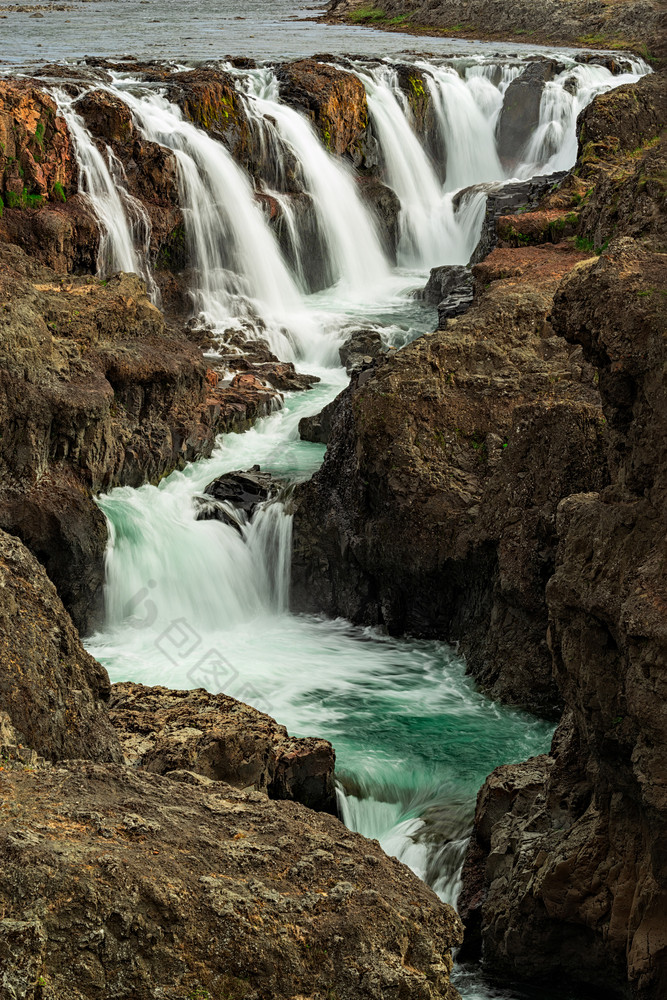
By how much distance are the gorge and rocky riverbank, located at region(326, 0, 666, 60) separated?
1213 centimetres

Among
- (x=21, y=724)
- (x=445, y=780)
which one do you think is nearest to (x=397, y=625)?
(x=445, y=780)

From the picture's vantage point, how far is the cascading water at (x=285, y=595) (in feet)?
26.1

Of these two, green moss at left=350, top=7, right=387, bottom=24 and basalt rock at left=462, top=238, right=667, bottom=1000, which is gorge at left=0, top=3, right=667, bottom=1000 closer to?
basalt rock at left=462, top=238, right=667, bottom=1000

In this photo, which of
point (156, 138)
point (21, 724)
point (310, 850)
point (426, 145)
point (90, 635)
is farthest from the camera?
point (426, 145)

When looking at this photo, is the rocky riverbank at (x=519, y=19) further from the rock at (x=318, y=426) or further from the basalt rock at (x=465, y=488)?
the basalt rock at (x=465, y=488)

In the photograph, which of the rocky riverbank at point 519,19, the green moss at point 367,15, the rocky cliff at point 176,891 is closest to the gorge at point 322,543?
the rocky cliff at point 176,891

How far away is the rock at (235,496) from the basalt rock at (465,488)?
63cm

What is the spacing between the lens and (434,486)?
9.84 meters

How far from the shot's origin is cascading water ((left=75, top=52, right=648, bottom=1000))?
26.1 ft

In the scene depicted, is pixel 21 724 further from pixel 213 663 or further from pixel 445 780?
pixel 213 663

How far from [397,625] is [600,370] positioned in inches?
206

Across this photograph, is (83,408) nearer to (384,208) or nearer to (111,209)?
(111,209)

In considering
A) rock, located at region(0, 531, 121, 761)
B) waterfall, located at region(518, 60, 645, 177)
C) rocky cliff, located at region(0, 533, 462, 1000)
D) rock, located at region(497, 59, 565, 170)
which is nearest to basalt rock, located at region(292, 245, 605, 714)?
rock, located at region(0, 531, 121, 761)

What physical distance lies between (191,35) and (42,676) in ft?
100
